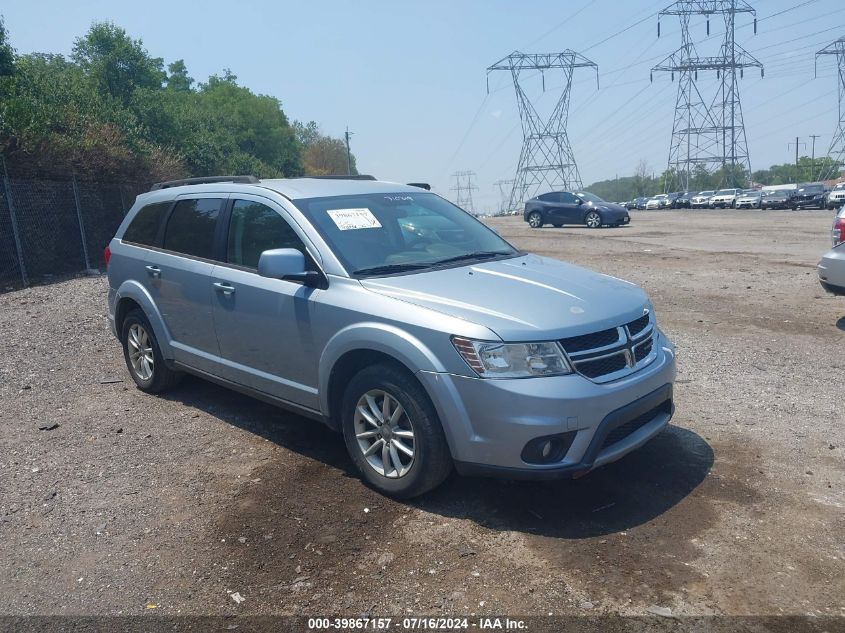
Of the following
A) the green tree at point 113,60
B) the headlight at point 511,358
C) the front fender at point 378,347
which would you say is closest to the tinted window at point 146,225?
the front fender at point 378,347

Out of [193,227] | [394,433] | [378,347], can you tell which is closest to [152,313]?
[193,227]

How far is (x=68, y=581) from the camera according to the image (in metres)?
3.59

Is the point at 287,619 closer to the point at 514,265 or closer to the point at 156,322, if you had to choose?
the point at 514,265

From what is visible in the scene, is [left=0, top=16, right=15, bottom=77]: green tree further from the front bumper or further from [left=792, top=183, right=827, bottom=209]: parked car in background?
[left=792, top=183, right=827, bottom=209]: parked car in background

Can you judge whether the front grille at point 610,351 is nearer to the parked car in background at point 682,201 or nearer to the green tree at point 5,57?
the green tree at point 5,57

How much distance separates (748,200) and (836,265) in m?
47.5

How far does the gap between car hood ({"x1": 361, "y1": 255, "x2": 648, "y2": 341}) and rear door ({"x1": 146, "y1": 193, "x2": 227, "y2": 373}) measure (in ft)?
5.49

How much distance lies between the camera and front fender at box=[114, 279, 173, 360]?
236 inches

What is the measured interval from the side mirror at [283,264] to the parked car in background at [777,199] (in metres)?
48.2

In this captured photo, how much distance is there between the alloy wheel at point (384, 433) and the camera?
415cm

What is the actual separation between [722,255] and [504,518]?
47.5ft

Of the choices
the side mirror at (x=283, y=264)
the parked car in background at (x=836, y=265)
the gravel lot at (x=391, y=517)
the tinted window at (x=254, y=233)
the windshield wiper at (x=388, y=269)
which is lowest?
the gravel lot at (x=391, y=517)

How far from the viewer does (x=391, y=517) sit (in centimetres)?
410

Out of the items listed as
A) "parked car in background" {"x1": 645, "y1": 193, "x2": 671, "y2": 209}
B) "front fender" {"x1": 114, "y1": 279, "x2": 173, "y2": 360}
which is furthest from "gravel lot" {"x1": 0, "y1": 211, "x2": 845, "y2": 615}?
"parked car in background" {"x1": 645, "y1": 193, "x2": 671, "y2": 209}
